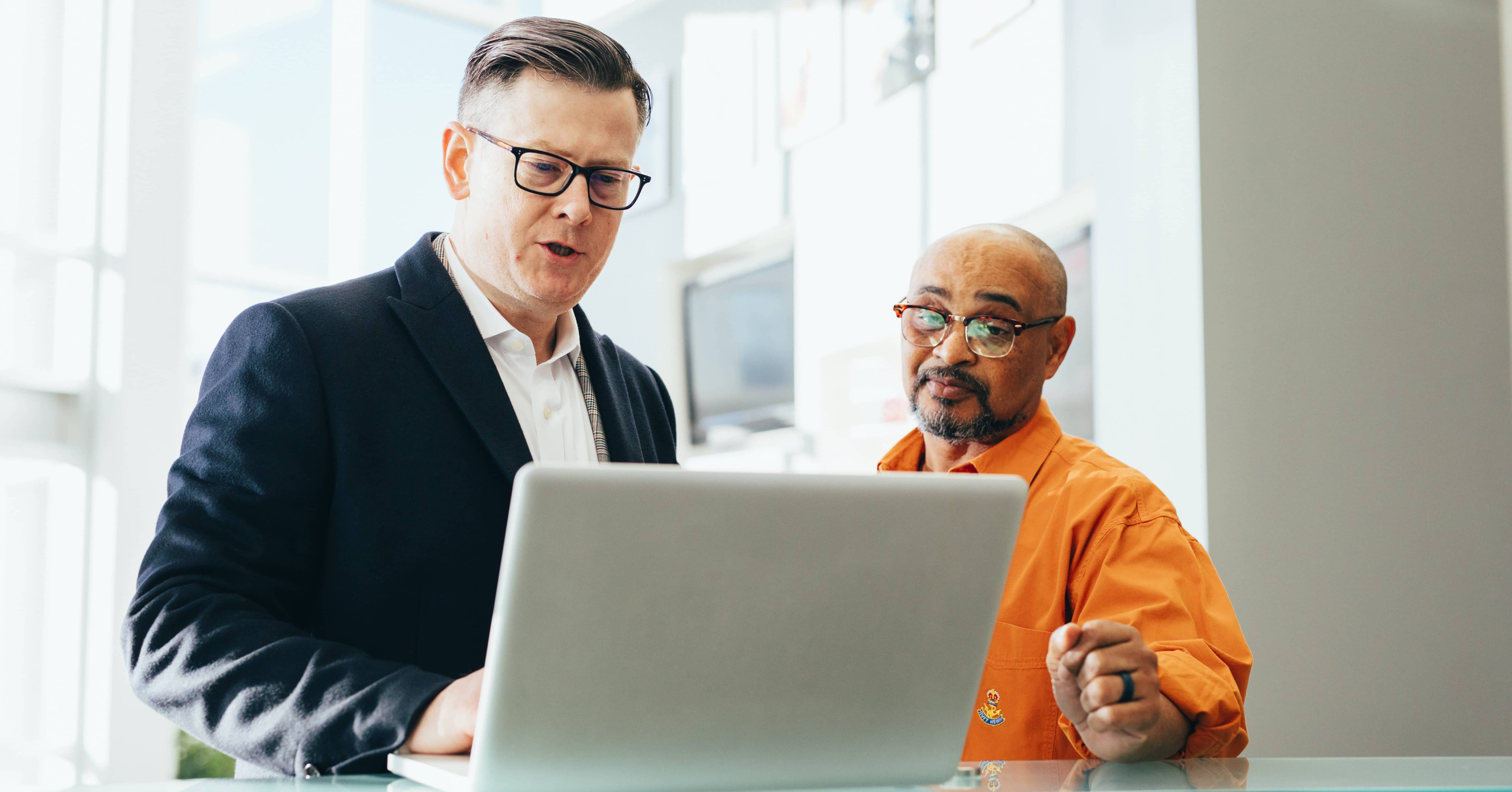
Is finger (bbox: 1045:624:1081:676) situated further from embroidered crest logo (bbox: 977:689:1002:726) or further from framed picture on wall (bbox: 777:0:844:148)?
framed picture on wall (bbox: 777:0:844:148)

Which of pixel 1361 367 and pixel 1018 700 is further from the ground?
→ pixel 1361 367

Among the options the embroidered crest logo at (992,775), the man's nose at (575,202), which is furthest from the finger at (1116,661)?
the man's nose at (575,202)

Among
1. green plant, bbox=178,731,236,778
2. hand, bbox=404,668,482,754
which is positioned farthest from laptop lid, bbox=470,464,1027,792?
green plant, bbox=178,731,236,778

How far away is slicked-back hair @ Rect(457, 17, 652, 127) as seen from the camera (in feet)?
4.37

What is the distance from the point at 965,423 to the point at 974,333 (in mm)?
128

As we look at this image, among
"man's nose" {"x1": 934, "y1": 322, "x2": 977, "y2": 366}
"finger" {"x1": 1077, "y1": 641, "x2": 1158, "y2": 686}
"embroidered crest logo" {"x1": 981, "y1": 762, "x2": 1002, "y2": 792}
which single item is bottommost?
"embroidered crest logo" {"x1": 981, "y1": 762, "x2": 1002, "y2": 792}

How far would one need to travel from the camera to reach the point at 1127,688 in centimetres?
101

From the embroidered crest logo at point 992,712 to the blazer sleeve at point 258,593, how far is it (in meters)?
0.78

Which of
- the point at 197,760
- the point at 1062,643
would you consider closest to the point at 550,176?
the point at 1062,643

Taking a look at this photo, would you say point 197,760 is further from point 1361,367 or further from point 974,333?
point 1361,367

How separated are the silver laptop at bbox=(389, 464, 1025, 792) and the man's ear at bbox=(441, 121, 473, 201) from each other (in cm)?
77

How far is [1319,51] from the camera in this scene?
2.96m

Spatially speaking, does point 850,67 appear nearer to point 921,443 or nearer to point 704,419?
point 704,419

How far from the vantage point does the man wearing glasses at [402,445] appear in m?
0.95
